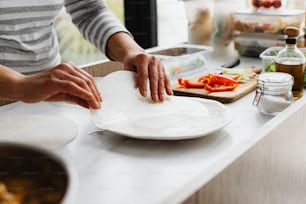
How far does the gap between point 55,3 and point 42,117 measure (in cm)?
36

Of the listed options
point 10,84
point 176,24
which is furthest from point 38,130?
point 176,24

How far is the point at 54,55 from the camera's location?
132cm

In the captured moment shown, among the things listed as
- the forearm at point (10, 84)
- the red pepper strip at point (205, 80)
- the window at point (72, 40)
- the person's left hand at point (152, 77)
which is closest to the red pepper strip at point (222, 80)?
the red pepper strip at point (205, 80)

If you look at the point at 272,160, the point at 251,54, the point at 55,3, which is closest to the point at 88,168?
the point at 272,160

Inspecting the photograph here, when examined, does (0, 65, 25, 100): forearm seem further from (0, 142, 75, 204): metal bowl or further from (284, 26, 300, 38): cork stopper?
(284, 26, 300, 38): cork stopper

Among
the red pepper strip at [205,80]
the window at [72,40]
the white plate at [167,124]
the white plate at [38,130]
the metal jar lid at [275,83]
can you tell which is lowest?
the window at [72,40]

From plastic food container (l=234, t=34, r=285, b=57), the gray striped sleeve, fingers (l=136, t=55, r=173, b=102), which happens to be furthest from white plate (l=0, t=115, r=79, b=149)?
plastic food container (l=234, t=34, r=285, b=57)

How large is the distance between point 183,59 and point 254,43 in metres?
0.37

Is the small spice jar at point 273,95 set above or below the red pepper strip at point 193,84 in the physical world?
above

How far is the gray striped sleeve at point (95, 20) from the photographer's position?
1.27 metres

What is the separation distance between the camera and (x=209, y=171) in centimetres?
75

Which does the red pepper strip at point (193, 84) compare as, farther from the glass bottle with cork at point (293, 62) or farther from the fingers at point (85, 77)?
the fingers at point (85, 77)

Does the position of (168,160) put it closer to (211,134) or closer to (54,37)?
(211,134)

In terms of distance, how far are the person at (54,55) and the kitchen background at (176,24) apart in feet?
1.71
